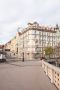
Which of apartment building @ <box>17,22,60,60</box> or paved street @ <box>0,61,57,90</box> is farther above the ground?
apartment building @ <box>17,22,60,60</box>

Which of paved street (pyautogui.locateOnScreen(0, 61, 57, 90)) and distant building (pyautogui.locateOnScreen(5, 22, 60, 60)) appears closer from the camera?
paved street (pyautogui.locateOnScreen(0, 61, 57, 90))

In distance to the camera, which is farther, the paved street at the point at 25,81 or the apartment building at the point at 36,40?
the apartment building at the point at 36,40

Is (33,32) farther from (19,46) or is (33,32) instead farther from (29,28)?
(19,46)

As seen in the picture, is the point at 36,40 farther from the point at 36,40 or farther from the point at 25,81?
the point at 25,81

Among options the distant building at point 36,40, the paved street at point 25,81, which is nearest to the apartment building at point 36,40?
the distant building at point 36,40

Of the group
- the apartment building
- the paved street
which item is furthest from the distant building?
the paved street

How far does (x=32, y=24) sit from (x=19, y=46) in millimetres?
22682

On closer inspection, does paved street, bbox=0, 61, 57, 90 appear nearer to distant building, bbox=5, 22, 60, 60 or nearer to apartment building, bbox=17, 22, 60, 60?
distant building, bbox=5, 22, 60, 60

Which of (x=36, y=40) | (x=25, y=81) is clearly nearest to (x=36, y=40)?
(x=36, y=40)

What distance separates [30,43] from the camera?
4114 inches

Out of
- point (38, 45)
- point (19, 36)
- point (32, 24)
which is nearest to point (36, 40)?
point (38, 45)

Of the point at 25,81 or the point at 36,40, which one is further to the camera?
the point at 36,40

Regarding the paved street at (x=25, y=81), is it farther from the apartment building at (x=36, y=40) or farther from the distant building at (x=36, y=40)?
the apartment building at (x=36, y=40)

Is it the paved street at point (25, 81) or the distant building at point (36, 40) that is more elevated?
the distant building at point (36, 40)
